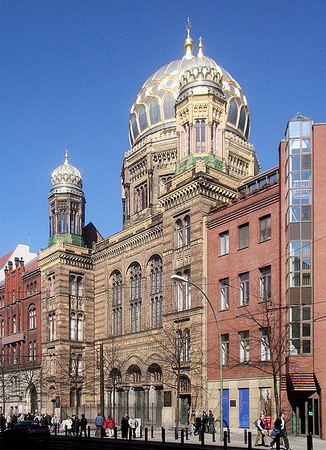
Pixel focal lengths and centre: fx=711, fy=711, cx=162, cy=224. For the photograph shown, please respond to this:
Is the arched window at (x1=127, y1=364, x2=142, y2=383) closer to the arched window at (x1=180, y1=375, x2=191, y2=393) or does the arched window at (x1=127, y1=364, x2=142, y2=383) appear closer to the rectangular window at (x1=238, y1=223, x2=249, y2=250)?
the arched window at (x1=180, y1=375, x2=191, y2=393)

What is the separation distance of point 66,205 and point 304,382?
3685cm

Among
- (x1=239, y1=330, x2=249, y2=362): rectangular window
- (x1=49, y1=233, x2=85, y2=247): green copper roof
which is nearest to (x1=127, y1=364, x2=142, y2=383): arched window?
(x1=49, y1=233, x2=85, y2=247): green copper roof

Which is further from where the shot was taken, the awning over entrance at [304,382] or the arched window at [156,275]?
the arched window at [156,275]

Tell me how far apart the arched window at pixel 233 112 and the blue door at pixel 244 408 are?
3509cm

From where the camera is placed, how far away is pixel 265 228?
46.2 metres

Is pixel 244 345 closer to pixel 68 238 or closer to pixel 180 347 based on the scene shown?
pixel 180 347

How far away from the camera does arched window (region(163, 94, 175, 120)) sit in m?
72.4

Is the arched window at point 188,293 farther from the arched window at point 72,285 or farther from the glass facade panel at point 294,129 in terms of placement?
the arched window at point 72,285

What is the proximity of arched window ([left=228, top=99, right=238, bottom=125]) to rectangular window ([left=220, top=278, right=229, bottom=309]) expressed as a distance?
94.3 feet

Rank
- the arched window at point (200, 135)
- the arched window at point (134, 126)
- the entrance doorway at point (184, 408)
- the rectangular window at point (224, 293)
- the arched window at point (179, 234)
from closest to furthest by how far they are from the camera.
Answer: the rectangular window at point (224, 293) < the entrance doorway at point (184, 408) < the arched window at point (179, 234) < the arched window at point (200, 135) < the arched window at point (134, 126)

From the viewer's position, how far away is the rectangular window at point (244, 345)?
4648 cm

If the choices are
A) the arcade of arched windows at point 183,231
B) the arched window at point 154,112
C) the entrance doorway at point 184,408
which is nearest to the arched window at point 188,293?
the arcade of arched windows at point 183,231

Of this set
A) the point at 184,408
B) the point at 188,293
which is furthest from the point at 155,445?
the point at 188,293

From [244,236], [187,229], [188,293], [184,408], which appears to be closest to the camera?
[244,236]
